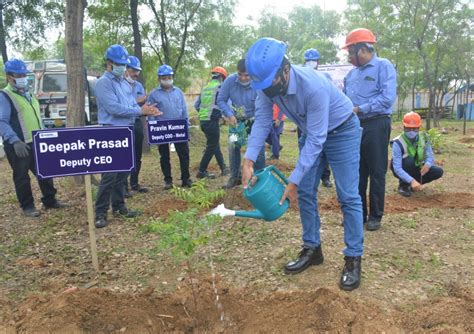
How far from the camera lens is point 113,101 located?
486 centimetres

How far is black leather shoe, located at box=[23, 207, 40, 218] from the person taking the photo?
5371mm

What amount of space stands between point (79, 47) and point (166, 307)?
15.4ft

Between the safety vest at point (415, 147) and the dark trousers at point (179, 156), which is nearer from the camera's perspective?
the safety vest at point (415, 147)

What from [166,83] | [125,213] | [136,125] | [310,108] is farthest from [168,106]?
[310,108]

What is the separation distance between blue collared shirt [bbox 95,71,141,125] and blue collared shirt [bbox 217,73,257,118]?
1.37 m

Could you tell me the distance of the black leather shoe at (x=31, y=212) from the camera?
5.37m

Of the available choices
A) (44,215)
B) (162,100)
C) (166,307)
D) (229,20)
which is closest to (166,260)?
(166,307)

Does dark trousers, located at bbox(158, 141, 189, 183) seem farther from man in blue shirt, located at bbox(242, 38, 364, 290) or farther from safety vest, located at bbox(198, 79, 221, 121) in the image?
man in blue shirt, located at bbox(242, 38, 364, 290)

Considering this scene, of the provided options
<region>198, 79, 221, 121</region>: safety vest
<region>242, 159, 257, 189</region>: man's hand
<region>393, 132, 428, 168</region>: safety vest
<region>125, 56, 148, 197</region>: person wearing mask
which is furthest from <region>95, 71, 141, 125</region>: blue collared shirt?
<region>393, 132, 428, 168</region>: safety vest

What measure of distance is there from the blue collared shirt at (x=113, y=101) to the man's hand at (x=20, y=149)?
96 cm

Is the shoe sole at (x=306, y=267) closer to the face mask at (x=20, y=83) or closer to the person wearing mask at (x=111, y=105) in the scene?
the person wearing mask at (x=111, y=105)

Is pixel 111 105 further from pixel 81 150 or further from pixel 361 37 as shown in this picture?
pixel 361 37

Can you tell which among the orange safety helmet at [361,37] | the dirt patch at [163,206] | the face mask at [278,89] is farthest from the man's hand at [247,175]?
the dirt patch at [163,206]

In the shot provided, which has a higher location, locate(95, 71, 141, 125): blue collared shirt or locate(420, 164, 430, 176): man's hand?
locate(95, 71, 141, 125): blue collared shirt
